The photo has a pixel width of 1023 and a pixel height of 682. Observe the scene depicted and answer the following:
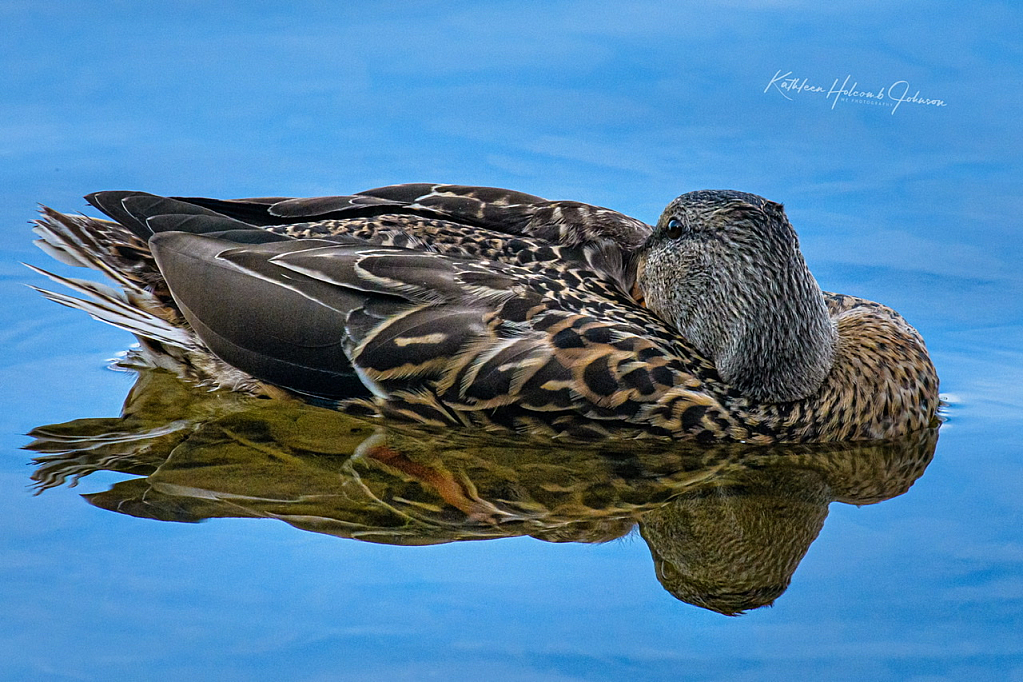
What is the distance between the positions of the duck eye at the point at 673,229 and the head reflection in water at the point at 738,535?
1235 millimetres

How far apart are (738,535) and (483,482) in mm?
1172

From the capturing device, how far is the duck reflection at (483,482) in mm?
6012

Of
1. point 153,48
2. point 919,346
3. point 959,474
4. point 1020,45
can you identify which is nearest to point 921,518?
point 959,474

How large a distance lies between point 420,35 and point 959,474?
5019 millimetres

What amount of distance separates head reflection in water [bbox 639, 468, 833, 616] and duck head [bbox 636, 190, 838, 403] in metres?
0.50

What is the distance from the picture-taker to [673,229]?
694cm

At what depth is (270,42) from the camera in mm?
9672

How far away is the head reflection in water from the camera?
5.70m

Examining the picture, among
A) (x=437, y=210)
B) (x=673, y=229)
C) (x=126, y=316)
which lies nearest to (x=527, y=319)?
(x=673, y=229)

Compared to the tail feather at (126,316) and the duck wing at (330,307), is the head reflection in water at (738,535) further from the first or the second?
the tail feather at (126,316)

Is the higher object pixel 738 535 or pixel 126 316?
pixel 126 316

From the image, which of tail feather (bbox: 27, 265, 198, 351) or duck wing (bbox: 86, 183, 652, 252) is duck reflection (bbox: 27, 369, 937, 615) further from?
duck wing (bbox: 86, 183, 652, 252)

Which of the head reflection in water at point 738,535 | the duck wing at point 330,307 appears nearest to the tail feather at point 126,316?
the duck wing at point 330,307

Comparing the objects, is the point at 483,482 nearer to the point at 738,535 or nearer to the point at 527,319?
the point at 527,319
